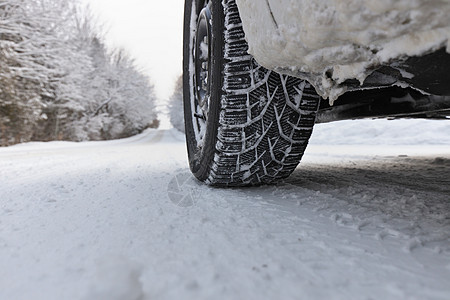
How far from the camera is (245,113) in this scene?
117 cm

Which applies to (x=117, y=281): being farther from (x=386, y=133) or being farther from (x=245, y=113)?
(x=386, y=133)

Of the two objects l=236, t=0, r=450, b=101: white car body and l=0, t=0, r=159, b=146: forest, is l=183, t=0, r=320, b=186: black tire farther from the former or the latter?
l=0, t=0, r=159, b=146: forest

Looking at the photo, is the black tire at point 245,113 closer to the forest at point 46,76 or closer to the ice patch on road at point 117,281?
the ice patch on road at point 117,281

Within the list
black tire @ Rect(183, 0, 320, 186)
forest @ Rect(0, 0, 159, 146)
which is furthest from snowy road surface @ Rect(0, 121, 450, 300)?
forest @ Rect(0, 0, 159, 146)

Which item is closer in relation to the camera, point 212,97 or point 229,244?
point 229,244

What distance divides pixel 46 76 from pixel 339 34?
44.7ft

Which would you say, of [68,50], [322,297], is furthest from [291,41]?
[68,50]

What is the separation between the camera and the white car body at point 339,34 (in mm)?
518

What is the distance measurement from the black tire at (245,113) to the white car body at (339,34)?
0.85ft

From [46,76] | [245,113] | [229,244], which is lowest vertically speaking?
[229,244]

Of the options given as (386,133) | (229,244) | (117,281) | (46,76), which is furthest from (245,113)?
(46,76)

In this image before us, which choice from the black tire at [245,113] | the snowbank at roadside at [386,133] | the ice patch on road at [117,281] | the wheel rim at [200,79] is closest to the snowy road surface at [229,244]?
the ice patch on road at [117,281]

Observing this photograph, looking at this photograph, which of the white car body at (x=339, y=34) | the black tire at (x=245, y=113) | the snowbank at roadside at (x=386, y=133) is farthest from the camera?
the snowbank at roadside at (x=386, y=133)

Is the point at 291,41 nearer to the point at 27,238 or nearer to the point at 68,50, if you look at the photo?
the point at 27,238
